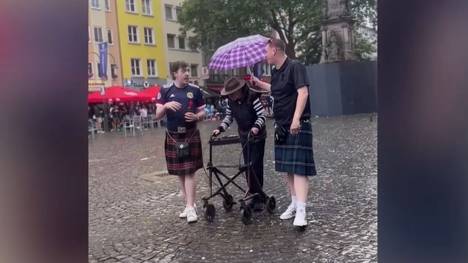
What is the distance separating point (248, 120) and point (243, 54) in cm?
138

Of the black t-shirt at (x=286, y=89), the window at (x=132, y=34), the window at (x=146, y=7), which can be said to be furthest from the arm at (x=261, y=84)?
the window at (x=146, y=7)

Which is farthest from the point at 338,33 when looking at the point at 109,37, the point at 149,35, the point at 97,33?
the point at 149,35

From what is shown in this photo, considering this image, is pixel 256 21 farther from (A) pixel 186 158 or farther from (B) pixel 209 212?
(B) pixel 209 212

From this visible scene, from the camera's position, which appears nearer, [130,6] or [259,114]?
[259,114]

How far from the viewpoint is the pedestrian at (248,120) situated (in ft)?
19.2

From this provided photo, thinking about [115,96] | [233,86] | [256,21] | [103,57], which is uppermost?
[256,21]

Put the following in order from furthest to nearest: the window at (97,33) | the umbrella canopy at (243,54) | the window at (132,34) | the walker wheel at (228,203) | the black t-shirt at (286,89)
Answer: the window at (132,34), the window at (97,33), the umbrella canopy at (243,54), the walker wheel at (228,203), the black t-shirt at (286,89)

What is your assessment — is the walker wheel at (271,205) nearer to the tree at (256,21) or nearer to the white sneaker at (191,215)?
the white sneaker at (191,215)

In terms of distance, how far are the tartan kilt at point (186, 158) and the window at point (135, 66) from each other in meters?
44.8

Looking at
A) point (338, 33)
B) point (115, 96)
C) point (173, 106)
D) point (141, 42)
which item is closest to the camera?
point (173, 106)

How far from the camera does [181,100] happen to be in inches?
227
